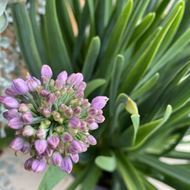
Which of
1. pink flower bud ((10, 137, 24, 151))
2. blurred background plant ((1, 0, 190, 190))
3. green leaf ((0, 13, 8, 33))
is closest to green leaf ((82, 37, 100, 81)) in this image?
blurred background plant ((1, 0, 190, 190))

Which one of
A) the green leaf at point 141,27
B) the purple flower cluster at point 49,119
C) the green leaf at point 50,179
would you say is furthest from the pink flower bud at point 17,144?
the green leaf at point 141,27

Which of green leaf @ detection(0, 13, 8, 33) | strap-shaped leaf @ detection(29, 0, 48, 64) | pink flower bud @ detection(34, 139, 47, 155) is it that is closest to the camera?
pink flower bud @ detection(34, 139, 47, 155)

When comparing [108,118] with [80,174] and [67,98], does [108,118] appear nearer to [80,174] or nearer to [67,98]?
[80,174]

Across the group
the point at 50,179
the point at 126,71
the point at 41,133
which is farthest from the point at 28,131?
the point at 126,71

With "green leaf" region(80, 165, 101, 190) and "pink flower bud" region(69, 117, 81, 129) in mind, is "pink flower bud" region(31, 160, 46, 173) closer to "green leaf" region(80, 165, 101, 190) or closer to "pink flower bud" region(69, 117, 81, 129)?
"pink flower bud" region(69, 117, 81, 129)

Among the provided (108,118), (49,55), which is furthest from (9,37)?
(108,118)

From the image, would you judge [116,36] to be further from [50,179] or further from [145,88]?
[50,179]

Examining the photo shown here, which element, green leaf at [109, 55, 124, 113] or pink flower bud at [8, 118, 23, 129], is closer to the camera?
pink flower bud at [8, 118, 23, 129]

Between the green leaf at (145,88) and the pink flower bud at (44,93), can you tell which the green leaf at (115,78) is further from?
the pink flower bud at (44,93)
